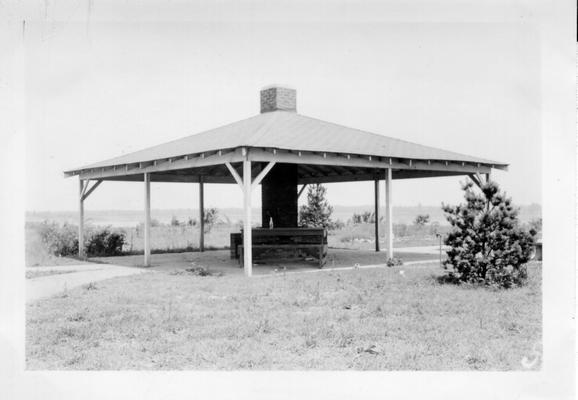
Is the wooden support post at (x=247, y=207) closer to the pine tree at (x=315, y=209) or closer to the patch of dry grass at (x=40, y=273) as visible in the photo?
the patch of dry grass at (x=40, y=273)

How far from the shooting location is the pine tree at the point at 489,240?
1147 centimetres

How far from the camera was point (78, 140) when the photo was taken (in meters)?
20.0

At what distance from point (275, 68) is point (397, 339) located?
23.5ft

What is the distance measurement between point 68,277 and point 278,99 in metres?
9.00

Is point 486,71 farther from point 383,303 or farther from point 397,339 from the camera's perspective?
point 397,339

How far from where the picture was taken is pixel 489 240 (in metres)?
11.5

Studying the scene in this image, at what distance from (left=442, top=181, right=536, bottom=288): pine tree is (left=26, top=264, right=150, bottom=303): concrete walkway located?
7.93m

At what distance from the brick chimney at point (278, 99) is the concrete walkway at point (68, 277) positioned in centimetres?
720

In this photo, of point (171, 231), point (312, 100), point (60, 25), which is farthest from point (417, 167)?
point (171, 231)

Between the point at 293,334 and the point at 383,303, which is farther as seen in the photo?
the point at 383,303

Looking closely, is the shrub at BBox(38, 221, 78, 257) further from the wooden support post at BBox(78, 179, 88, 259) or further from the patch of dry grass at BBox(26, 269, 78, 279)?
the patch of dry grass at BBox(26, 269, 78, 279)

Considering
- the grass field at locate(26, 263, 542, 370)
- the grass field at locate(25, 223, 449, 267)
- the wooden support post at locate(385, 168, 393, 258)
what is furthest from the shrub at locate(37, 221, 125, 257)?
the wooden support post at locate(385, 168, 393, 258)

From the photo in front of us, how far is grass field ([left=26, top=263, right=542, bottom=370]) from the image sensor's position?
687 cm

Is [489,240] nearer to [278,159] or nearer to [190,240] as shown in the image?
[278,159]
